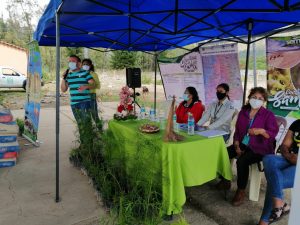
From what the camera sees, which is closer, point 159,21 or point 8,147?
point 8,147

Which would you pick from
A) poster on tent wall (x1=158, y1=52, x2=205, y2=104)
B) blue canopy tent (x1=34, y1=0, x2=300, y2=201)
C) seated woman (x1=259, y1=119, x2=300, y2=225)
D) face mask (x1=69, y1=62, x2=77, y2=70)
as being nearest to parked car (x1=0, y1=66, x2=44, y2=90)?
blue canopy tent (x1=34, y1=0, x2=300, y2=201)

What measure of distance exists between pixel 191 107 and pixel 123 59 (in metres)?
22.6

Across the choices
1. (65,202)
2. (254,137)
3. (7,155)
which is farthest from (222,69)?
(7,155)

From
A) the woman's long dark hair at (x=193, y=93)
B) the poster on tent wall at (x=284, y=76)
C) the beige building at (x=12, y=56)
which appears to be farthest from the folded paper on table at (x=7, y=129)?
the beige building at (x=12, y=56)

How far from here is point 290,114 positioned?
3.66 m

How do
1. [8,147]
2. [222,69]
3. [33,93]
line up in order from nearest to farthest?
[8,147] → [222,69] → [33,93]

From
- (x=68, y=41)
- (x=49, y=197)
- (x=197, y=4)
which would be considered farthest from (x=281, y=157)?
(x=68, y=41)

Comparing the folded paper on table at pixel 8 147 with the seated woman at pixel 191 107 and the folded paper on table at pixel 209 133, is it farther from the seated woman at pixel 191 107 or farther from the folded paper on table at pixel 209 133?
the folded paper on table at pixel 209 133

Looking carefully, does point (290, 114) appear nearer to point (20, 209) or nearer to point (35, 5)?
point (20, 209)

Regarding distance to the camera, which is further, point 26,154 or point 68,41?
point 68,41

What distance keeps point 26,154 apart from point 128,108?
2.11m

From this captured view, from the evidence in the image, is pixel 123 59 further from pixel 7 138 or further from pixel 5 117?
pixel 7 138

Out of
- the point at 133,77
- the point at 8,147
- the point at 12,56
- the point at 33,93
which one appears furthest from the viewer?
the point at 12,56

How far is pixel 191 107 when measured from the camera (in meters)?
3.86
